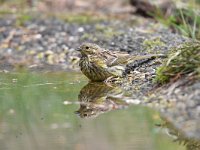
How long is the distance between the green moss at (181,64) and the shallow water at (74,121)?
1.60 feet

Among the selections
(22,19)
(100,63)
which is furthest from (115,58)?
(22,19)

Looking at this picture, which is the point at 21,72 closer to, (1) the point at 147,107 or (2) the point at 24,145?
(1) the point at 147,107

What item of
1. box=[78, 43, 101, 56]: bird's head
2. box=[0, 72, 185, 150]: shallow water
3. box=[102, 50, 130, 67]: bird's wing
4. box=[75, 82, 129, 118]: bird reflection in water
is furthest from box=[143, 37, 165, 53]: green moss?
box=[0, 72, 185, 150]: shallow water

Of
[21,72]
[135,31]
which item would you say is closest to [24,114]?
[21,72]

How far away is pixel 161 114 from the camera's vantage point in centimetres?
565

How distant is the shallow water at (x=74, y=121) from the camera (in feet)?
16.0

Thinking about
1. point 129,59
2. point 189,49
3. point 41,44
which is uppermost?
point 189,49

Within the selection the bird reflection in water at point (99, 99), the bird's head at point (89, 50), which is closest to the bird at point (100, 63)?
the bird's head at point (89, 50)

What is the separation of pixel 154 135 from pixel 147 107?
2.85ft

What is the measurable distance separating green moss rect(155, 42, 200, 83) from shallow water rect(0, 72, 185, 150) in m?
0.49

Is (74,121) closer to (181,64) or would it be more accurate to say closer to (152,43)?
(181,64)

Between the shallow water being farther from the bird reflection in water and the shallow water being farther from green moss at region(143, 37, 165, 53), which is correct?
green moss at region(143, 37, 165, 53)

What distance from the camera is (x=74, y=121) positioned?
5656 millimetres

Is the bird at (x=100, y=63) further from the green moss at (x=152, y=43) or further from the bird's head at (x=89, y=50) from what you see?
the green moss at (x=152, y=43)
